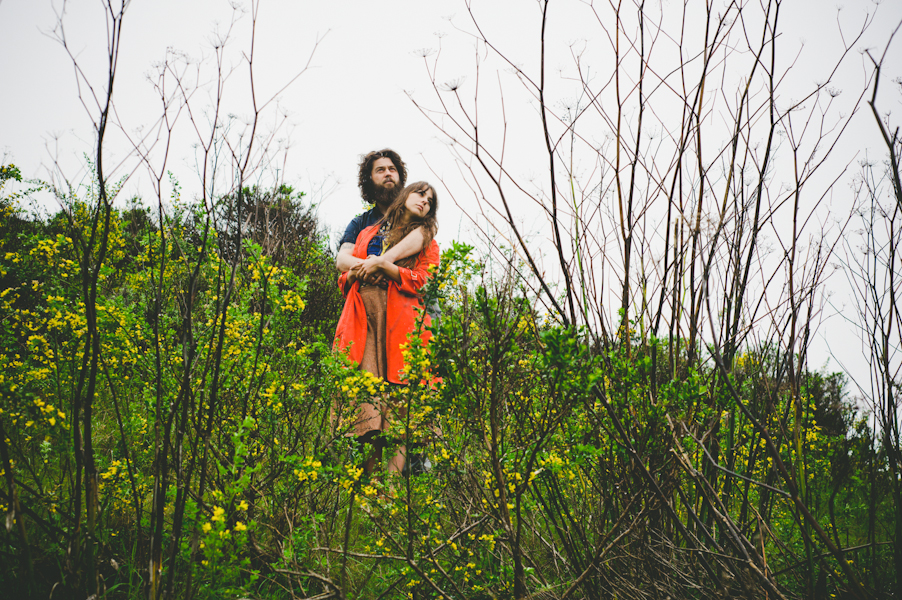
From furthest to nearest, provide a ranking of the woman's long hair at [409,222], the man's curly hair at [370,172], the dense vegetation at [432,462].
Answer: the man's curly hair at [370,172] < the woman's long hair at [409,222] < the dense vegetation at [432,462]

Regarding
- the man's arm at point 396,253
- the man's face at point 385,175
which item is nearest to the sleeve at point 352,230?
the man's face at point 385,175

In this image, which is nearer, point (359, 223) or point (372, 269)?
point (372, 269)

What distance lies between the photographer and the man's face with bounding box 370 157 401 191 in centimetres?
315

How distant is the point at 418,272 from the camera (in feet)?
9.04

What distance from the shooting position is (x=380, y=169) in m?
3.19

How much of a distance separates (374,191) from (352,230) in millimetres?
351

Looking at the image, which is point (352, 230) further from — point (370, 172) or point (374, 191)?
point (370, 172)

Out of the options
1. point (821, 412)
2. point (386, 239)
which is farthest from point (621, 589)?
point (821, 412)

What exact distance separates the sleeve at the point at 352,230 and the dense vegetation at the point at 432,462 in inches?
43.1

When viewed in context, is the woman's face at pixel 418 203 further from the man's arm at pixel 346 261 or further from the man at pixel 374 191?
the man's arm at pixel 346 261

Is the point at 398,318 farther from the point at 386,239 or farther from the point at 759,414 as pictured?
the point at 759,414

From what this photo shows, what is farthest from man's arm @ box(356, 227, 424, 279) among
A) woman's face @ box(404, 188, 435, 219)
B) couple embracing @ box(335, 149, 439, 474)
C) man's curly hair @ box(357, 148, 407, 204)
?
man's curly hair @ box(357, 148, 407, 204)

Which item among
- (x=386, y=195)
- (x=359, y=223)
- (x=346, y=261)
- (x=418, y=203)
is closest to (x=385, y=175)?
(x=386, y=195)

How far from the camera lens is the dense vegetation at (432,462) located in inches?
40.9
